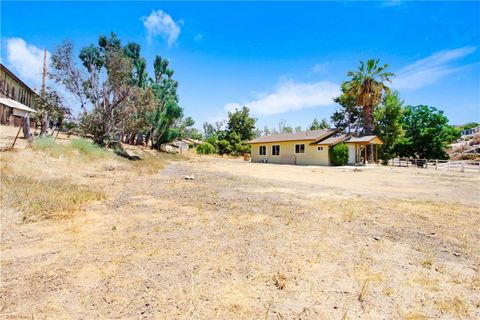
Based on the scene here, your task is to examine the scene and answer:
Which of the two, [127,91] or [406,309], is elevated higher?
[127,91]

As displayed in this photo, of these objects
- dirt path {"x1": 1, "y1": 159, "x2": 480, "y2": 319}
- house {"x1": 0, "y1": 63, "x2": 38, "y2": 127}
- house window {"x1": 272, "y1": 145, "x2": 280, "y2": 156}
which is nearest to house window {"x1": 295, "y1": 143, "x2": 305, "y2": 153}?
house window {"x1": 272, "y1": 145, "x2": 280, "y2": 156}

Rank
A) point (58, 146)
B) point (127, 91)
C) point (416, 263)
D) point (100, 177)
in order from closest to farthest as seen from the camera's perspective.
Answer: point (416, 263)
point (100, 177)
point (58, 146)
point (127, 91)

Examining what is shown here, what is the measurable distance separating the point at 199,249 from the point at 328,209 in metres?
3.84

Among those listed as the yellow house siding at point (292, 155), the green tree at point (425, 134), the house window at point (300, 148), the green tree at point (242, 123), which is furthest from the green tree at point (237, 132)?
the green tree at point (425, 134)

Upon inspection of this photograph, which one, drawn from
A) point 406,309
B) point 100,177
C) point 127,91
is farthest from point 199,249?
point 127,91

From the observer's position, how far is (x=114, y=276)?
3.15m

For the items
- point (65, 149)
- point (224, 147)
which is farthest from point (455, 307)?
point (224, 147)

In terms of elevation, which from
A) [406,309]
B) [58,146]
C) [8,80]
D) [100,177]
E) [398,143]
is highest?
[8,80]

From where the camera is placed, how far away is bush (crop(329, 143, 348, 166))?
24.4 metres

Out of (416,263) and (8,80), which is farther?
(8,80)

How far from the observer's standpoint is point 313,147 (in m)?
26.5

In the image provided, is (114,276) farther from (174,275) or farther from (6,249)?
(6,249)

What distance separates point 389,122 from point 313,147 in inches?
477

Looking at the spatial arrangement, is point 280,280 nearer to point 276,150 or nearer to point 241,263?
point 241,263
